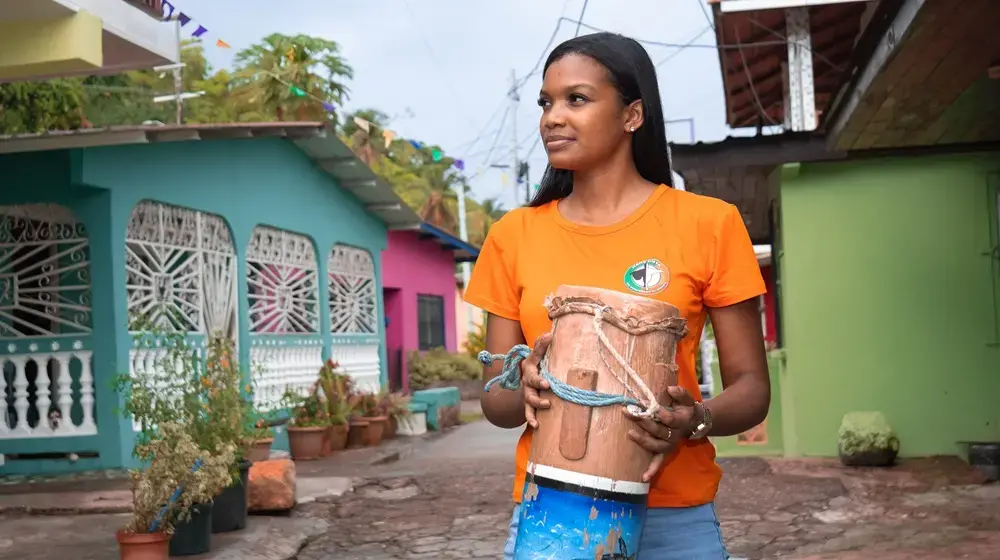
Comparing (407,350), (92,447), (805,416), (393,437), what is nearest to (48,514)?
(92,447)

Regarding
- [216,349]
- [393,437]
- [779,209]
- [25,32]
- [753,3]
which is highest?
[753,3]

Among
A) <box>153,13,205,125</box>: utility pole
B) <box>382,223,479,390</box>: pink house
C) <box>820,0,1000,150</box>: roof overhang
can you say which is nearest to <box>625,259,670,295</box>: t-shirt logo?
<box>820,0,1000,150</box>: roof overhang

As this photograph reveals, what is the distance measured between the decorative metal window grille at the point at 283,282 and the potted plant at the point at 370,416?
0.99m

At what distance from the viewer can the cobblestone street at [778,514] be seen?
232 inches

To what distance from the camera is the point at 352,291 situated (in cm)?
1441

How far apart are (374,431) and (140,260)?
4.23m

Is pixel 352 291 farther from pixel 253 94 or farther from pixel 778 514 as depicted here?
pixel 253 94

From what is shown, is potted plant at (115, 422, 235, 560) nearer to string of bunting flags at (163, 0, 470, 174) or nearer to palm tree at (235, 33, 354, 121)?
string of bunting flags at (163, 0, 470, 174)

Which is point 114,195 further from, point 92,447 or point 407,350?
point 407,350

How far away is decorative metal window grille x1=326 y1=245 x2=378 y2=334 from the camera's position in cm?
1402

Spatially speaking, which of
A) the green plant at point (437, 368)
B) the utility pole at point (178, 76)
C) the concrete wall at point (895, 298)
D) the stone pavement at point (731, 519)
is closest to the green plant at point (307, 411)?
the stone pavement at point (731, 519)

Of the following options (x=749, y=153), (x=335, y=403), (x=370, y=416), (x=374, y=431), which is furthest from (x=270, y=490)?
(x=370, y=416)

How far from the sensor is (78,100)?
14086 millimetres

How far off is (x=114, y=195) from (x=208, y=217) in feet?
6.20
